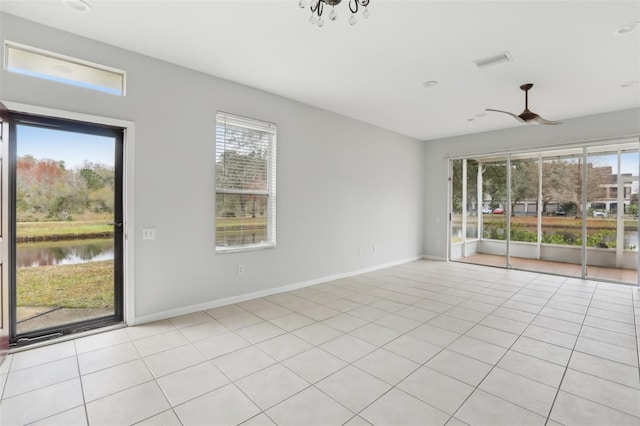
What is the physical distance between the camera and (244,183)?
165 inches

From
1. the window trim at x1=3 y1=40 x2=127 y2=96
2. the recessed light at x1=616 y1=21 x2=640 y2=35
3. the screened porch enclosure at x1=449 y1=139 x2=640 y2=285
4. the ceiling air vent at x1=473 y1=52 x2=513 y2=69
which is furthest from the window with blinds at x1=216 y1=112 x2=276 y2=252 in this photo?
the screened porch enclosure at x1=449 y1=139 x2=640 y2=285

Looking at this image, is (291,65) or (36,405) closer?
(36,405)

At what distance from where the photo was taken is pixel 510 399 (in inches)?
81.3

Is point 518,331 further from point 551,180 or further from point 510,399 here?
point 551,180

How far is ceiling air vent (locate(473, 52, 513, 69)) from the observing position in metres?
3.24

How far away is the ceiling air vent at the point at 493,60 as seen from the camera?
3.24 m

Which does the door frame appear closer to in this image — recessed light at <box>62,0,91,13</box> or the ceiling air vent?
recessed light at <box>62,0,91,13</box>

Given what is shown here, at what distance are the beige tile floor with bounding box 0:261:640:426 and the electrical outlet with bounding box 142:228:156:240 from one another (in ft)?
3.17

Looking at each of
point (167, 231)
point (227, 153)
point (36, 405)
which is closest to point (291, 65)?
point (227, 153)

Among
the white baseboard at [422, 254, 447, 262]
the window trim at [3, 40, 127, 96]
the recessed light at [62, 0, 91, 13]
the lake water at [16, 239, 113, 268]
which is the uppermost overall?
the recessed light at [62, 0, 91, 13]

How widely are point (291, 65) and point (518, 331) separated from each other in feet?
13.0

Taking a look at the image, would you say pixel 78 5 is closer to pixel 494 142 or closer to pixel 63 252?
pixel 63 252

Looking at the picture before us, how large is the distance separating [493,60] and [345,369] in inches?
142

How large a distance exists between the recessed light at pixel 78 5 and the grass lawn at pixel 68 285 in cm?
240
